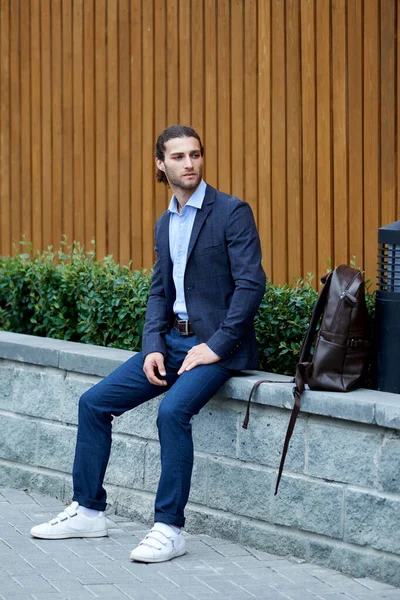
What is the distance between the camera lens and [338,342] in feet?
16.8

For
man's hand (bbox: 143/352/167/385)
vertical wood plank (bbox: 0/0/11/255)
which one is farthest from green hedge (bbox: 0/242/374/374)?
vertical wood plank (bbox: 0/0/11/255)

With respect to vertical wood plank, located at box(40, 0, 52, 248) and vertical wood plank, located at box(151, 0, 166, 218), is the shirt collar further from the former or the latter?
vertical wood plank, located at box(40, 0, 52, 248)

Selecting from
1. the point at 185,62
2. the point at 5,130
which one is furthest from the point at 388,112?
the point at 5,130

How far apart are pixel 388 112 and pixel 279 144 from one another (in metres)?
0.89

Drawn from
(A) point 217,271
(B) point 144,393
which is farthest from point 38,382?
(A) point 217,271

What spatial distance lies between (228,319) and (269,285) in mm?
900

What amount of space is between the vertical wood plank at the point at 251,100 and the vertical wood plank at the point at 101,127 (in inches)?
53.4

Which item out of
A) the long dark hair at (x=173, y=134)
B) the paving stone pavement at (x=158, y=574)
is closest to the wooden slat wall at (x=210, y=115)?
the long dark hair at (x=173, y=134)

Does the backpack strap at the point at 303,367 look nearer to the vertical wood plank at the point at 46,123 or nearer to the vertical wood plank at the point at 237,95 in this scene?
the vertical wood plank at the point at 237,95

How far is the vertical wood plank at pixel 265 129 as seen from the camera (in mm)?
7535

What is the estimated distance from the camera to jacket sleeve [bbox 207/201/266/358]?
212 inches

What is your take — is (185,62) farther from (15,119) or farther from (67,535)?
(67,535)

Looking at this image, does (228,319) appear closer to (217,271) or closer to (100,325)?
(217,271)

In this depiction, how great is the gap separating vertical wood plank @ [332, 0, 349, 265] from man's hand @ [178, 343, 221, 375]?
2021 millimetres
